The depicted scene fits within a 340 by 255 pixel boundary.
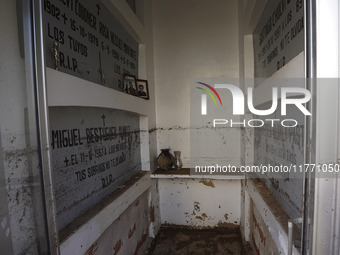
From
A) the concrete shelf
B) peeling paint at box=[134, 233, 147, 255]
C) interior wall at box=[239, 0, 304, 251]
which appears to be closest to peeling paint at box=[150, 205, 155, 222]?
peeling paint at box=[134, 233, 147, 255]

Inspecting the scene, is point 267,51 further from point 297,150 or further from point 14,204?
point 14,204

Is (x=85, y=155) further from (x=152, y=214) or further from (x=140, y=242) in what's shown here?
(x=152, y=214)

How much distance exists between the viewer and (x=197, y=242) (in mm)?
3195

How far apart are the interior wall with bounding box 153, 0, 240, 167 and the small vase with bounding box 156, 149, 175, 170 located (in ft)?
0.69

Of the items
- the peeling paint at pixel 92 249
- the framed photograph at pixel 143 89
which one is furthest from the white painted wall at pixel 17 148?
the framed photograph at pixel 143 89

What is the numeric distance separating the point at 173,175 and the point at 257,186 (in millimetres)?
1230

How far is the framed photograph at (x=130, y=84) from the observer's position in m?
2.68

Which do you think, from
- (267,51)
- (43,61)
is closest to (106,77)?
(43,61)

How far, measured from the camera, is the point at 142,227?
9.75 ft

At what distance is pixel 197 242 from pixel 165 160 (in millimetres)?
1219

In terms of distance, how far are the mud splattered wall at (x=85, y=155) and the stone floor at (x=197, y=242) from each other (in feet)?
3.91

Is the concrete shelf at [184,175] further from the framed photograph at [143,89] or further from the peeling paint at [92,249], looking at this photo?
the peeling paint at [92,249]

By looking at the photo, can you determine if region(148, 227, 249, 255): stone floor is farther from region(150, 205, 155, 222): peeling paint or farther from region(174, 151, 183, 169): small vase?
region(174, 151, 183, 169): small vase

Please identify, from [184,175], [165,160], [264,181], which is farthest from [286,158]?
[165,160]
